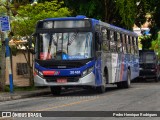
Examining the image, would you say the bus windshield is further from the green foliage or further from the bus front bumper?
the green foliage

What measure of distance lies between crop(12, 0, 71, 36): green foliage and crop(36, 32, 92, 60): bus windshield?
436cm

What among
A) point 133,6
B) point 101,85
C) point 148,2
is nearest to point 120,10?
point 133,6

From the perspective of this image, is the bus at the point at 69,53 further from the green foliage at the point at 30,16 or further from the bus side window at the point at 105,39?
the green foliage at the point at 30,16

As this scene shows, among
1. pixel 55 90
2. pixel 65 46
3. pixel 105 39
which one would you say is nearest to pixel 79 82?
pixel 65 46

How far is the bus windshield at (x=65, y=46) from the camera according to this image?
74.8 ft

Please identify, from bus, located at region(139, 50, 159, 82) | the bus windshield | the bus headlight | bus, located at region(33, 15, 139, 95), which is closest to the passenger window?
Result: bus, located at region(33, 15, 139, 95)

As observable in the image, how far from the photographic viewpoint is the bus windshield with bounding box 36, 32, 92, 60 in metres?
22.8

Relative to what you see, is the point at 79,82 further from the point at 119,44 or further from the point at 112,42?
the point at 119,44

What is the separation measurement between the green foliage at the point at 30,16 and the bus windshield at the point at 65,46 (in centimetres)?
436

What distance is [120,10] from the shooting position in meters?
36.7

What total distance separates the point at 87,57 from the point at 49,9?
6335 millimetres

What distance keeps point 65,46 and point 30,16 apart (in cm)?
562

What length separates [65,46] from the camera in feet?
74.8

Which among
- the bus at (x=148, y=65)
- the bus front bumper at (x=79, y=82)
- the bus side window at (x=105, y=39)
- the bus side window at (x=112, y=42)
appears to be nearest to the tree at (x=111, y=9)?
the bus at (x=148, y=65)
